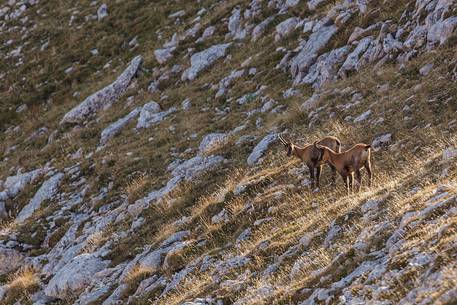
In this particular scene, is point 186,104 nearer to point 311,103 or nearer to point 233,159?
point 311,103

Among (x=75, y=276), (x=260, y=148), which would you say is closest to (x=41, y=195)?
(x=75, y=276)

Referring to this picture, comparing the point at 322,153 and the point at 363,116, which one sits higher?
the point at 322,153

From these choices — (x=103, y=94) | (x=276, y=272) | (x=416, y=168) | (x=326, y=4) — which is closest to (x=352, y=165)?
(x=416, y=168)

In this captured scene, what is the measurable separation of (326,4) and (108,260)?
15.2m

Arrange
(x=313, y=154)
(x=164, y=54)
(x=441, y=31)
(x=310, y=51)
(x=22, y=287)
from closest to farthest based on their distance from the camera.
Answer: (x=313, y=154) < (x=22, y=287) < (x=441, y=31) < (x=310, y=51) < (x=164, y=54)

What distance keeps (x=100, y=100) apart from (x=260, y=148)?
12866 millimetres

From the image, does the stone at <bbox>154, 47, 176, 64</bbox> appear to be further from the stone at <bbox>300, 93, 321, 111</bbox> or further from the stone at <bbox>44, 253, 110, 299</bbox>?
the stone at <bbox>44, 253, 110, 299</bbox>

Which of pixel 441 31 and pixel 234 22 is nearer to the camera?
pixel 441 31

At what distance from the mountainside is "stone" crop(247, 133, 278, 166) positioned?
0.37ft

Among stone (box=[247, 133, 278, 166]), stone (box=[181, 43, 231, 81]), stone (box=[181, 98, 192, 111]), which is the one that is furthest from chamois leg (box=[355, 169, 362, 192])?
stone (box=[181, 43, 231, 81])

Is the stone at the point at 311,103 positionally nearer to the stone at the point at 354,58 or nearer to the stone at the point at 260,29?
the stone at the point at 354,58

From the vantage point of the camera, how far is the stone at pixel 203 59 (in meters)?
29.1

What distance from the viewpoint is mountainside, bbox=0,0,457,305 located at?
1105 centimetres

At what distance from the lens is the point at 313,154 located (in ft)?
54.0
